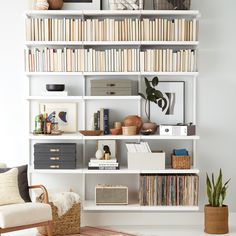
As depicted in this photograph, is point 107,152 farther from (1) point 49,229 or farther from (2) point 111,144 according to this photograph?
(1) point 49,229

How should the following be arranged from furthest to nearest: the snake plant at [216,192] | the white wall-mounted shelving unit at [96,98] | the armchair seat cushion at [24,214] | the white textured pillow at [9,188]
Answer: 1. the white wall-mounted shelving unit at [96,98]
2. the snake plant at [216,192]
3. the white textured pillow at [9,188]
4. the armchair seat cushion at [24,214]

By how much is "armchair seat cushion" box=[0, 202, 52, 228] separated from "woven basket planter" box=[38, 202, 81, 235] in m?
0.53

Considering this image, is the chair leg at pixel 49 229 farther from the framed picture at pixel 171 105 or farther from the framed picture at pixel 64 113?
the framed picture at pixel 171 105

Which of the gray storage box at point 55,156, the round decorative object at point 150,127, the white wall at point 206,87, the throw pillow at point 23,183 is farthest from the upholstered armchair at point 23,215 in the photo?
the round decorative object at point 150,127

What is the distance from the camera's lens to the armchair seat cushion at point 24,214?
17.9 feet

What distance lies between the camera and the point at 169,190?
6598 mm

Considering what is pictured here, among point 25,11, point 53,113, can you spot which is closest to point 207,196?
point 53,113

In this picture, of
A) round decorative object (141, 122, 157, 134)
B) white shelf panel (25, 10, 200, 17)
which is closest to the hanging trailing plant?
round decorative object (141, 122, 157, 134)

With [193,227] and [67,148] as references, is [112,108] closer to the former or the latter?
[67,148]

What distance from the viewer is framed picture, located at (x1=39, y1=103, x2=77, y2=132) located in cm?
682

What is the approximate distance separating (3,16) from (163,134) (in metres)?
2.13

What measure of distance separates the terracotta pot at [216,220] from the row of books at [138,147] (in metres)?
0.86

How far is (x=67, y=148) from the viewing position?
21.5 feet

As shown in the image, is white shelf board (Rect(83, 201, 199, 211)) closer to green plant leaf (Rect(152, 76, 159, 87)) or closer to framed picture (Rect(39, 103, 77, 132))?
framed picture (Rect(39, 103, 77, 132))
